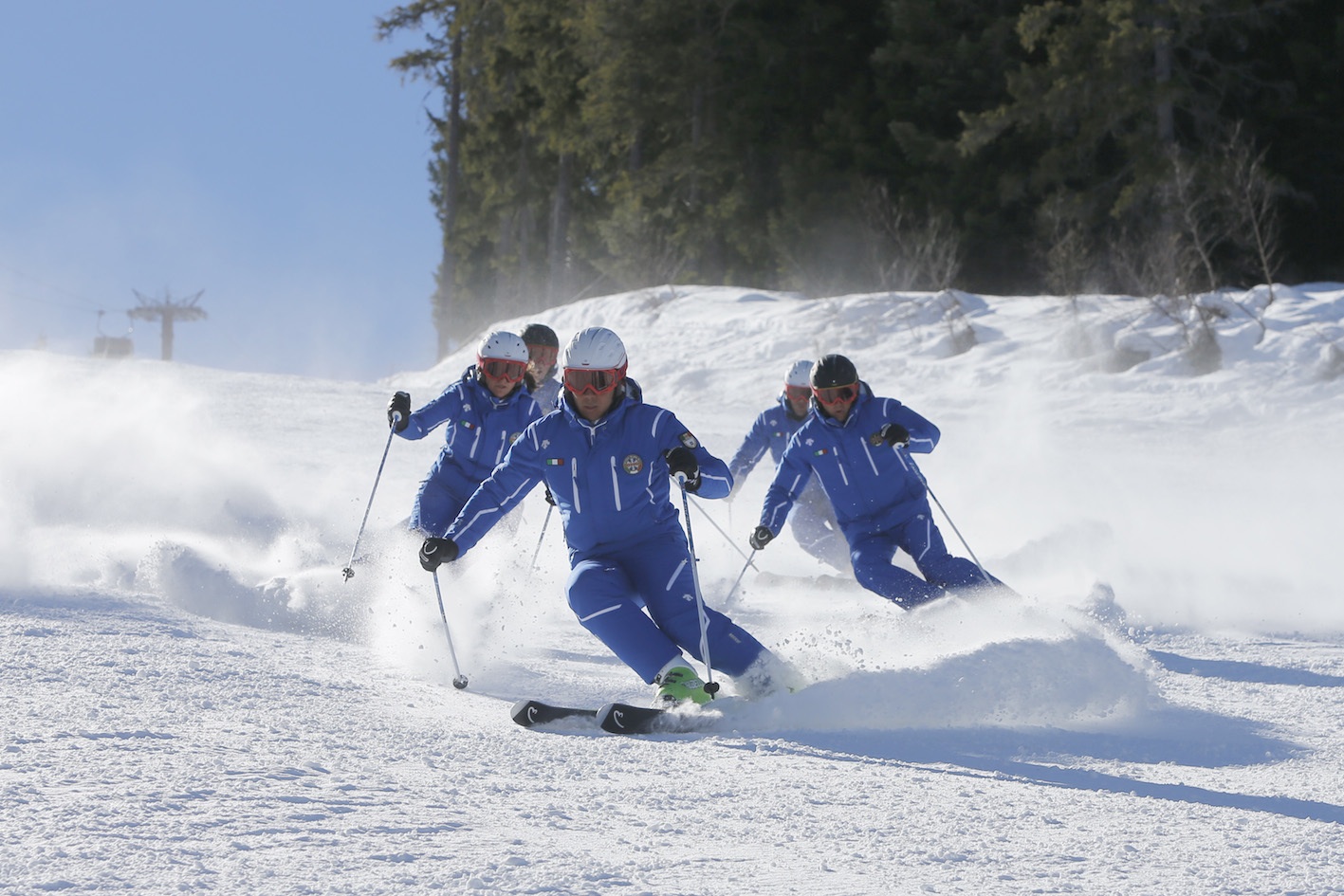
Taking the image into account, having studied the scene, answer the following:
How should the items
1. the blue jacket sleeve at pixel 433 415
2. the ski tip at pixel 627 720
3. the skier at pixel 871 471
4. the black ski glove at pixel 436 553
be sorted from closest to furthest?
the ski tip at pixel 627 720
the black ski glove at pixel 436 553
the skier at pixel 871 471
the blue jacket sleeve at pixel 433 415

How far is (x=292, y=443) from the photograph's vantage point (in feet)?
50.6

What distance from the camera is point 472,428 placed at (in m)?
7.48

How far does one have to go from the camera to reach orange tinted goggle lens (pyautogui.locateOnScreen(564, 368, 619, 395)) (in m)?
5.12

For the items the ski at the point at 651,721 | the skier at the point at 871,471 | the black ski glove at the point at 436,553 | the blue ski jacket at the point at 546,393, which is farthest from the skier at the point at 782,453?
the ski at the point at 651,721

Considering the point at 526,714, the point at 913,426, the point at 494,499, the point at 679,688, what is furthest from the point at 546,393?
the point at 526,714

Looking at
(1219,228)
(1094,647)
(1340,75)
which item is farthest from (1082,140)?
(1094,647)

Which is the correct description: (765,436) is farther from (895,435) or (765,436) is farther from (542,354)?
(895,435)

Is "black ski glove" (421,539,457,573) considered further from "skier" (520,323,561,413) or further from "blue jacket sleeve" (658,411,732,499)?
"skier" (520,323,561,413)

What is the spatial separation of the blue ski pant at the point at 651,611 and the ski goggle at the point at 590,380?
2.13ft

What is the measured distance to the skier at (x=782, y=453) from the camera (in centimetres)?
920

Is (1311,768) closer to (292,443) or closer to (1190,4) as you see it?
(292,443)

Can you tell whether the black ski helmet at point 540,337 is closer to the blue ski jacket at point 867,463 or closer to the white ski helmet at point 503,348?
the white ski helmet at point 503,348

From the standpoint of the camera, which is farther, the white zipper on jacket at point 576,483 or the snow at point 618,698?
the white zipper on jacket at point 576,483

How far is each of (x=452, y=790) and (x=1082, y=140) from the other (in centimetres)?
2235
